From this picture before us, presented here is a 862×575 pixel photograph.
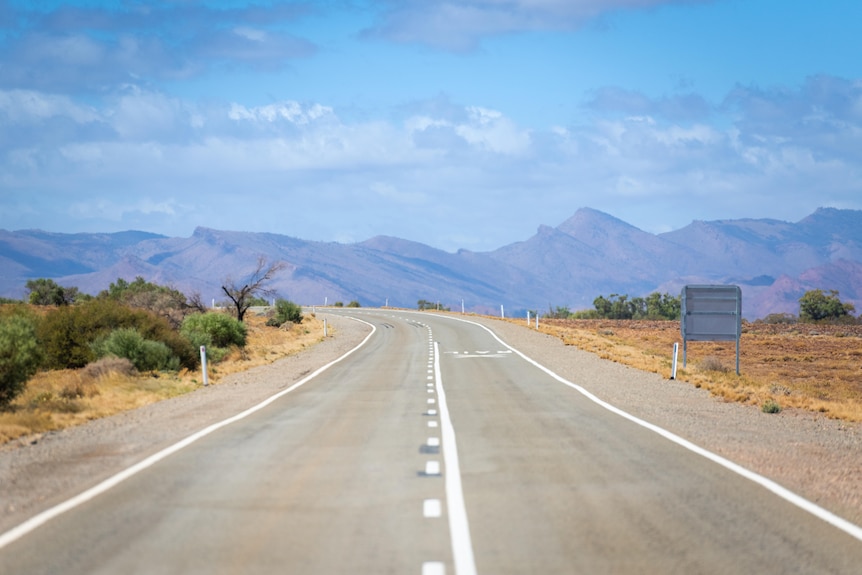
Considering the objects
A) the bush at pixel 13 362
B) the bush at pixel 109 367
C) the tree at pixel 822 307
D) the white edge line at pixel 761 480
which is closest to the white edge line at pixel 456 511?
the white edge line at pixel 761 480

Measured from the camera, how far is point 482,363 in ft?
110

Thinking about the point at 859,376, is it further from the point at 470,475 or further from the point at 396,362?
the point at 470,475

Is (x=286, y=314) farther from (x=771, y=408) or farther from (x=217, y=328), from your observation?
(x=771, y=408)

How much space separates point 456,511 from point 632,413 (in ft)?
32.3

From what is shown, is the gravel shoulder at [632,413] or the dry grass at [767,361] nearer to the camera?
the gravel shoulder at [632,413]

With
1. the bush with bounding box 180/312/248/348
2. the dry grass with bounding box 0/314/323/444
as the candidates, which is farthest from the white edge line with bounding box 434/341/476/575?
the bush with bounding box 180/312/248/348

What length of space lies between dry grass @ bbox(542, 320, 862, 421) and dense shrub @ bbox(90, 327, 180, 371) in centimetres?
1527

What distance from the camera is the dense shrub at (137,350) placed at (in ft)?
87.9

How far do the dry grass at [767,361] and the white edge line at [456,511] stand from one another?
9.53 meters

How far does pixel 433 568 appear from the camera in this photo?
6.83 metres

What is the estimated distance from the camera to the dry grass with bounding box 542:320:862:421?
22.9 metres

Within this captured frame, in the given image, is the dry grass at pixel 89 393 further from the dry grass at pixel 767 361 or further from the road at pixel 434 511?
the dry grass at pixel 767 361

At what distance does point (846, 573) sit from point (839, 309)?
101711mm

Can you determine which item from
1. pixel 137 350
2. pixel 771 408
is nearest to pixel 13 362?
pixel 137 350
